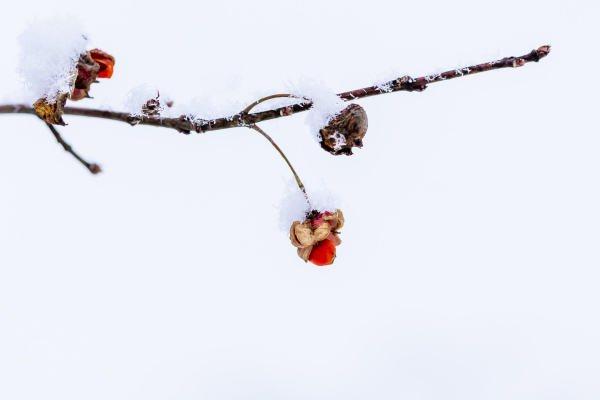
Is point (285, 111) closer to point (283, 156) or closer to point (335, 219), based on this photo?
point (283, 156)

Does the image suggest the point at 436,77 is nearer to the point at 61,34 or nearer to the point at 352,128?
the point at 352,128

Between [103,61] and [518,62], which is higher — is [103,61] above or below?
above

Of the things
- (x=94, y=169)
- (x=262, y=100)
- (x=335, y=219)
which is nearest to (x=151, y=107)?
(x=262, y=100)

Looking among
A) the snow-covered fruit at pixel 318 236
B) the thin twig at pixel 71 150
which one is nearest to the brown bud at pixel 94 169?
the thin twig at pixel 71 150

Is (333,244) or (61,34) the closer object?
(61,34)

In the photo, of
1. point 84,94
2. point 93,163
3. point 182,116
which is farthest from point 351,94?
point 93,163

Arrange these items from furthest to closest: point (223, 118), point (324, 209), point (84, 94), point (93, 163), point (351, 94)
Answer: point (93, 163), point (324, 209), point (84, 94), point (223, 118), point (351, 94)

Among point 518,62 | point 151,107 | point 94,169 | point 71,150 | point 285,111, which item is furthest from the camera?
point 94,169

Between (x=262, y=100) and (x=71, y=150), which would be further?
(x=71, y=150)
